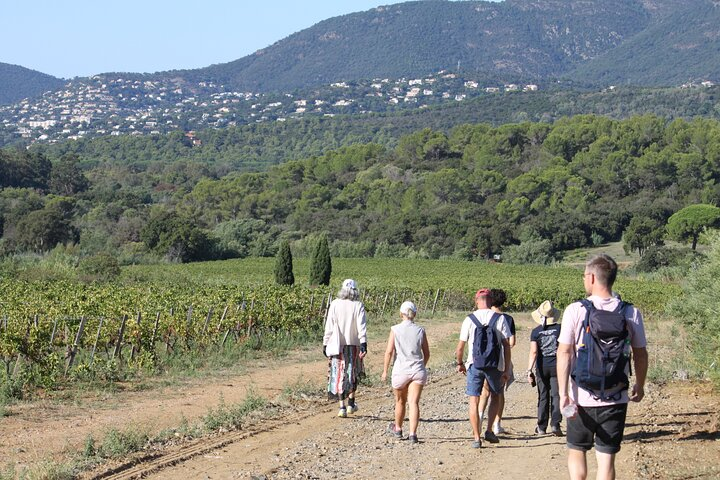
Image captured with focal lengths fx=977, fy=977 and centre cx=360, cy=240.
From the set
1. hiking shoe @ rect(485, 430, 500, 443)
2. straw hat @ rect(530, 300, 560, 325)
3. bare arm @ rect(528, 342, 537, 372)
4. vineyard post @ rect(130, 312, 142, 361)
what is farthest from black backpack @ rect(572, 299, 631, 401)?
vineyard post @ rect(130, 312, 142, 361)

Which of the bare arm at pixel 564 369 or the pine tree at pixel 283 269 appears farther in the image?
the pine tree at pixel 283 269

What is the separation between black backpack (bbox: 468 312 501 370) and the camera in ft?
30.9

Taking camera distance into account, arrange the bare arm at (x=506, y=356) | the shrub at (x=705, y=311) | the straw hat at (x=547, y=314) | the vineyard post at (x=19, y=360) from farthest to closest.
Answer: the shrub at (x=705, y=311) < the vineyard post at (x=19, y=360) < the straw hat at (x=547, y=314) < the bare arm at (x=506, y=356)

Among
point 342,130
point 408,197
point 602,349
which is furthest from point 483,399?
point 342,130

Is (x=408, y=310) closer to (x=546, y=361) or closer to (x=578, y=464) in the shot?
(x=546, y=361)

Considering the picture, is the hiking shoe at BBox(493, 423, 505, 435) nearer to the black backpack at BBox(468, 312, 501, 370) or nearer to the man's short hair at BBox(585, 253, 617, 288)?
the black backpack at BBox(468, 312, 501, 370)

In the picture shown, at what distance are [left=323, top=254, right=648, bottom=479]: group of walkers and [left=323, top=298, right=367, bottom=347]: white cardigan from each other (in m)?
0.01

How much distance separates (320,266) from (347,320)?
108 ft

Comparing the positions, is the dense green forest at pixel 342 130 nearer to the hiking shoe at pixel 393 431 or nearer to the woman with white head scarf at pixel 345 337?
the woman with white head scarf at pixel 345 337

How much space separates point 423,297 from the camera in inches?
1543

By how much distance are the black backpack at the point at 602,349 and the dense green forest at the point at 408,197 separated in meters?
59.1

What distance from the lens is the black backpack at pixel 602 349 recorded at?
6371mm

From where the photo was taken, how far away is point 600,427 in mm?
6516

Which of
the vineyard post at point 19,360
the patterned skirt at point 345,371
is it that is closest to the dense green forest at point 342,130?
the vineyard post at point 19,360
